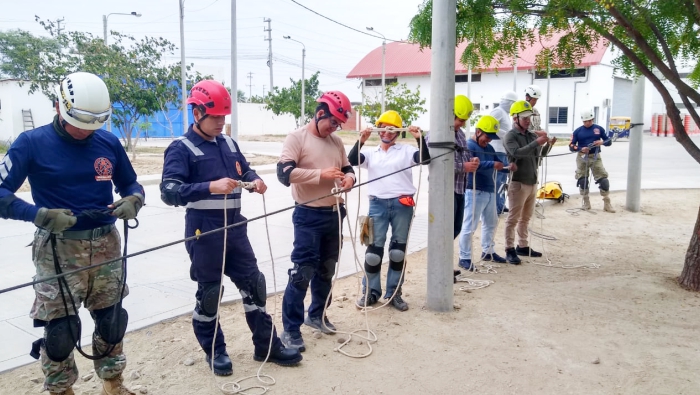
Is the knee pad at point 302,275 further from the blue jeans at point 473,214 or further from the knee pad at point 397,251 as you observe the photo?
the blue jeans at point 473,214

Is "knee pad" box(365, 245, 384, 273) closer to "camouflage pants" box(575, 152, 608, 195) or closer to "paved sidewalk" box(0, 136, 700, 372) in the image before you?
"paved sidewalk" box(0, 136, 700, 372)

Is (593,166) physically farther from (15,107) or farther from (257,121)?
(257,121)

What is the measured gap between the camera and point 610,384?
384cm

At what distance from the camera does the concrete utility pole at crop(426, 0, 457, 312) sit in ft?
16.3

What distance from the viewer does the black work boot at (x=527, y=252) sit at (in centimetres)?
740

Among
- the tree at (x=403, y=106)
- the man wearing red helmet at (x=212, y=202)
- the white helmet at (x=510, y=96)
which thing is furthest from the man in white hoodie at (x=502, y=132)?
the tree at (x=403, y=106)

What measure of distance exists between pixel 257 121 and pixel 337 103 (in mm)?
47324

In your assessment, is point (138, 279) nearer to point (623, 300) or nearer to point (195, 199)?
point (195, 199)

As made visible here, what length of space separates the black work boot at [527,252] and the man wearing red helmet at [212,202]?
4383 mm

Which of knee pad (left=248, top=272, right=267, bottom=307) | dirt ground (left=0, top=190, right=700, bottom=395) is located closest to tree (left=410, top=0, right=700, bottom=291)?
dirt ground (left=0, top=190, right=700, bottom=395)

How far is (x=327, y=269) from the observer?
4.59 meters

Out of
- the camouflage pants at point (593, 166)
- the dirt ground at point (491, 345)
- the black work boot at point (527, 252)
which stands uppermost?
the camouflage pants at point (593, 166)

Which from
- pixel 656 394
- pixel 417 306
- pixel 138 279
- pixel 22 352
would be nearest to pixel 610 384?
pixel 656 394

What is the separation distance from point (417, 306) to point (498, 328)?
2.78 feet
